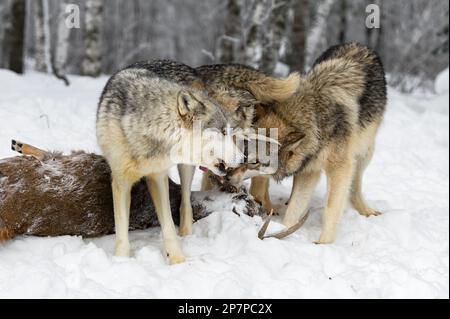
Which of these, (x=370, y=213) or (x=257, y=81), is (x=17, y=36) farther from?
(x=370, y=213)

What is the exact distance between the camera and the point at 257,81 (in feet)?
16.1

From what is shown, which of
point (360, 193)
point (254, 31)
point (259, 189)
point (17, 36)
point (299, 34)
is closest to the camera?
point (259, 189)

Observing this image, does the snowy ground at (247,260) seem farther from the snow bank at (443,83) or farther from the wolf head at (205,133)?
the snow bank at (443,83)

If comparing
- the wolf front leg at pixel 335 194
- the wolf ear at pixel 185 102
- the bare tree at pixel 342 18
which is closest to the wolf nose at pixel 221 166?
the wolf ear at pixel 185 102

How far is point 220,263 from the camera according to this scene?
4.01 metres

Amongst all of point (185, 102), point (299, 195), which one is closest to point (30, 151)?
point (185, 102)

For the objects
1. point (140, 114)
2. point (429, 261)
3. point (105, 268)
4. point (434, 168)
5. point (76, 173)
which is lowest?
point (434, 168)

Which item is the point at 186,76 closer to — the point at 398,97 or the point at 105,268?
the point at 105,268

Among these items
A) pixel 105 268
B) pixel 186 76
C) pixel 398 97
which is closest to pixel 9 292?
pixel 105 268

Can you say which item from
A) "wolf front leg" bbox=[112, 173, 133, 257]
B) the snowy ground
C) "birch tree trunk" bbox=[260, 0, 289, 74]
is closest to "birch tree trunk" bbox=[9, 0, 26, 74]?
the snowy ground

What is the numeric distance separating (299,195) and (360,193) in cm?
110

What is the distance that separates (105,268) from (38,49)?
42.5 ft

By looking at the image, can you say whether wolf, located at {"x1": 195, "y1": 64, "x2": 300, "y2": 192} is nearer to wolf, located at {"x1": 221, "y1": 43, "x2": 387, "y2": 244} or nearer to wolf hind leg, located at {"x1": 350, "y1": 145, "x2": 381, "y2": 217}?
wolf, located at {"x1": 221, "y1": 43, "x2": 387, "y2": 244}

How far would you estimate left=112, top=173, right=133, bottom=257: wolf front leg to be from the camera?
13.6 ft
